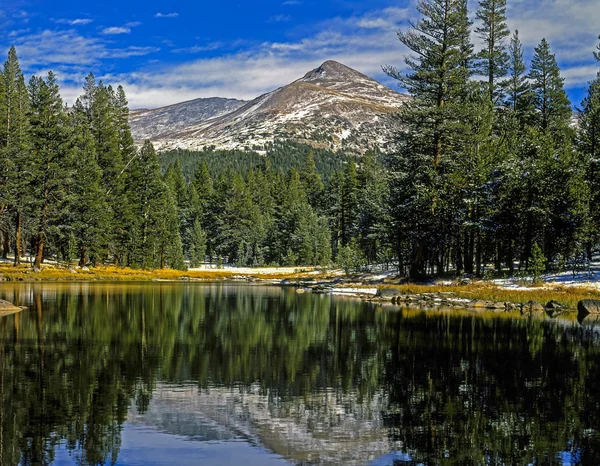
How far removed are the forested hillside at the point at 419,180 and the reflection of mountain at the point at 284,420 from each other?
33198 millimetres

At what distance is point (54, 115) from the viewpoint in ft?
240

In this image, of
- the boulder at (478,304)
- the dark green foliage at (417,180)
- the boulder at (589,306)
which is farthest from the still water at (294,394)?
the dark green foliage at (417,180)

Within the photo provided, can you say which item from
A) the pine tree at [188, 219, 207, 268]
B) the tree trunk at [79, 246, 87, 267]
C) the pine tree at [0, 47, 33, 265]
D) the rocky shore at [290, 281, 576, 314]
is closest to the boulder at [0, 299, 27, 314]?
the rocky shore at [290, 281, 576, 314]

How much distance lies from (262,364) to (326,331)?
8765 mm

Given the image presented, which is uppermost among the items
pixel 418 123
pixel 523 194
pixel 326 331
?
pixel 418 123

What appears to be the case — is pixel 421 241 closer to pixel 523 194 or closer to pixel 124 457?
pixel 523 194

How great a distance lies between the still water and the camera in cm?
1083

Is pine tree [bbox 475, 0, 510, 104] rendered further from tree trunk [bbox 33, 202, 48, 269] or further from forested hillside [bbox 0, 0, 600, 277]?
tree trunk [bbox 33, 202, 48, 269]

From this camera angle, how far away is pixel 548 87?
241 feet

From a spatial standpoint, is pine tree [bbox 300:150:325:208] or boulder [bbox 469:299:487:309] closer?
boulder [bbox 469:299:487:309]

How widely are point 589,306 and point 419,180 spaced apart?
758 inches

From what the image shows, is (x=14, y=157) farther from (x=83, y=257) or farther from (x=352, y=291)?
(x=352, y=291)

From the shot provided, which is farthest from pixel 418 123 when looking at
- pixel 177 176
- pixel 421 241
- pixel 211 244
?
pixel 177 176

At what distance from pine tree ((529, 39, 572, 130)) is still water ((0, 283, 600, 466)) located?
5176cm
